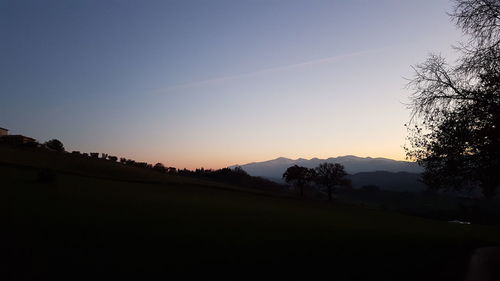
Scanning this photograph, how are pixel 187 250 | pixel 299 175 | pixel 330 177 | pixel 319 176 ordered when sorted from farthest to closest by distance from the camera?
pixel 330 177, pixel 319 176, pixel 299 175, pixel 187 250

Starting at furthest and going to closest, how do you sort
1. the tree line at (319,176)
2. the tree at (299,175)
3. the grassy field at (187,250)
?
the tree line at (319,176) < the tree at (299,175) < the grassy field at (187,250)

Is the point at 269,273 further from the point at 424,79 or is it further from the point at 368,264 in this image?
the point at 424,79

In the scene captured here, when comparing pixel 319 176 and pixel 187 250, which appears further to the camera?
pixel 319 176

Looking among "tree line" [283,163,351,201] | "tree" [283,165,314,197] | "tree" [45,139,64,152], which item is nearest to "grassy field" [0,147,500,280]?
"tree" [283,165,314,197]

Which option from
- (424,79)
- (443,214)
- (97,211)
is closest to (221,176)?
(443,214)

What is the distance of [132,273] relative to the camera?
11875 millimetres

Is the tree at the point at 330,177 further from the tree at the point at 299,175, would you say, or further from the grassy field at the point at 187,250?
the grassy field at the point at 187,250

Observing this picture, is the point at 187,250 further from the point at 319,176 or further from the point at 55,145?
the point at 55,145

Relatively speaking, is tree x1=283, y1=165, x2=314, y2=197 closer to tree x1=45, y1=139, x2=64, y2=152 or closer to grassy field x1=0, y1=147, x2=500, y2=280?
tree x1=45, y1=139, x2=64, y2=152

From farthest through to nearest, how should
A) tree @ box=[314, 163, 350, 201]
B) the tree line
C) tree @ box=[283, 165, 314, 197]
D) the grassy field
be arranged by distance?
tree @ box=[314, 163, 350, 201], the tree line, tree @ box=[283, 165, 314, 197], the grassy field

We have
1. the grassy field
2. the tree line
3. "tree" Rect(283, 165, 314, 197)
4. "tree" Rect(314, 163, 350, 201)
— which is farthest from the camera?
"tree" Rect(314, 163, 350, 201)

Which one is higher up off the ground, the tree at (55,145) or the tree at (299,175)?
the tree at (55,145)

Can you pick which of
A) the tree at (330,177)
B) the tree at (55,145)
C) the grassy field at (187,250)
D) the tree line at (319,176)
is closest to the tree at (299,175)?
the tree line at (319,176)

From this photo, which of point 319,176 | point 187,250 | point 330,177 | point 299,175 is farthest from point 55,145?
point 187,250
